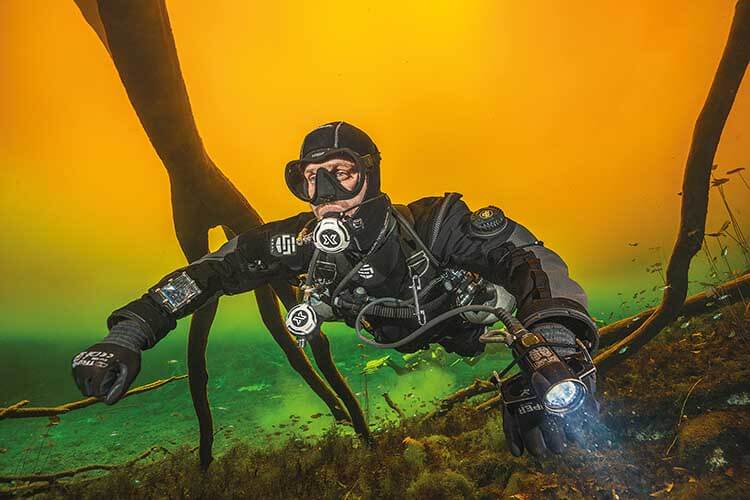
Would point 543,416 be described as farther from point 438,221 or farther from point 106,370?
point 106,370

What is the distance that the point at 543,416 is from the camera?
1665mm

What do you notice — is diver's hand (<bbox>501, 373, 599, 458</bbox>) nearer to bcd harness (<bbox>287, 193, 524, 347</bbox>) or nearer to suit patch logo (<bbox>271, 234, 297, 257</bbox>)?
bcd harness (<bbox>287, 193, 524, 347</bbox>)

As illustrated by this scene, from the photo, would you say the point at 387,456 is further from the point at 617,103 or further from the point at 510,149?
the point at 617,103

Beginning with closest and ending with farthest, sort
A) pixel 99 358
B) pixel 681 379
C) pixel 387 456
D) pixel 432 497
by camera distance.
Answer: pixel 99 358
pixel 432 497
pixel 681 379
pixel 387 456

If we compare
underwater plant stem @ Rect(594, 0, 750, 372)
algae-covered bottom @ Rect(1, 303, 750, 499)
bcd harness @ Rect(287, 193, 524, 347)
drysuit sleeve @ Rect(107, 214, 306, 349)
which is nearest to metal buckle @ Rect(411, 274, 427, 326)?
bcd harness @ Rect(287, 193, 524, 347)

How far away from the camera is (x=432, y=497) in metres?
5.15

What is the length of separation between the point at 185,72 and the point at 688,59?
13.2 meters

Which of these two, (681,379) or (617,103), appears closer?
(681,379)

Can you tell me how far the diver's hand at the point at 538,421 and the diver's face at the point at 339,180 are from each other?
6.16 feet

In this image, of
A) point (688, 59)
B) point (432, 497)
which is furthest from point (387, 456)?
point (688, 59)

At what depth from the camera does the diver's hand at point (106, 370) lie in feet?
7.31

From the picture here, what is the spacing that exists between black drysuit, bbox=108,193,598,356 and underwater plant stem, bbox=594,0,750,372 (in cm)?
549

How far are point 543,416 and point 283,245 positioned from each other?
253 centimetres

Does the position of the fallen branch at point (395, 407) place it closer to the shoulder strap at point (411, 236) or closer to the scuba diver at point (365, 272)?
the scuba diver at point (365, 272)
